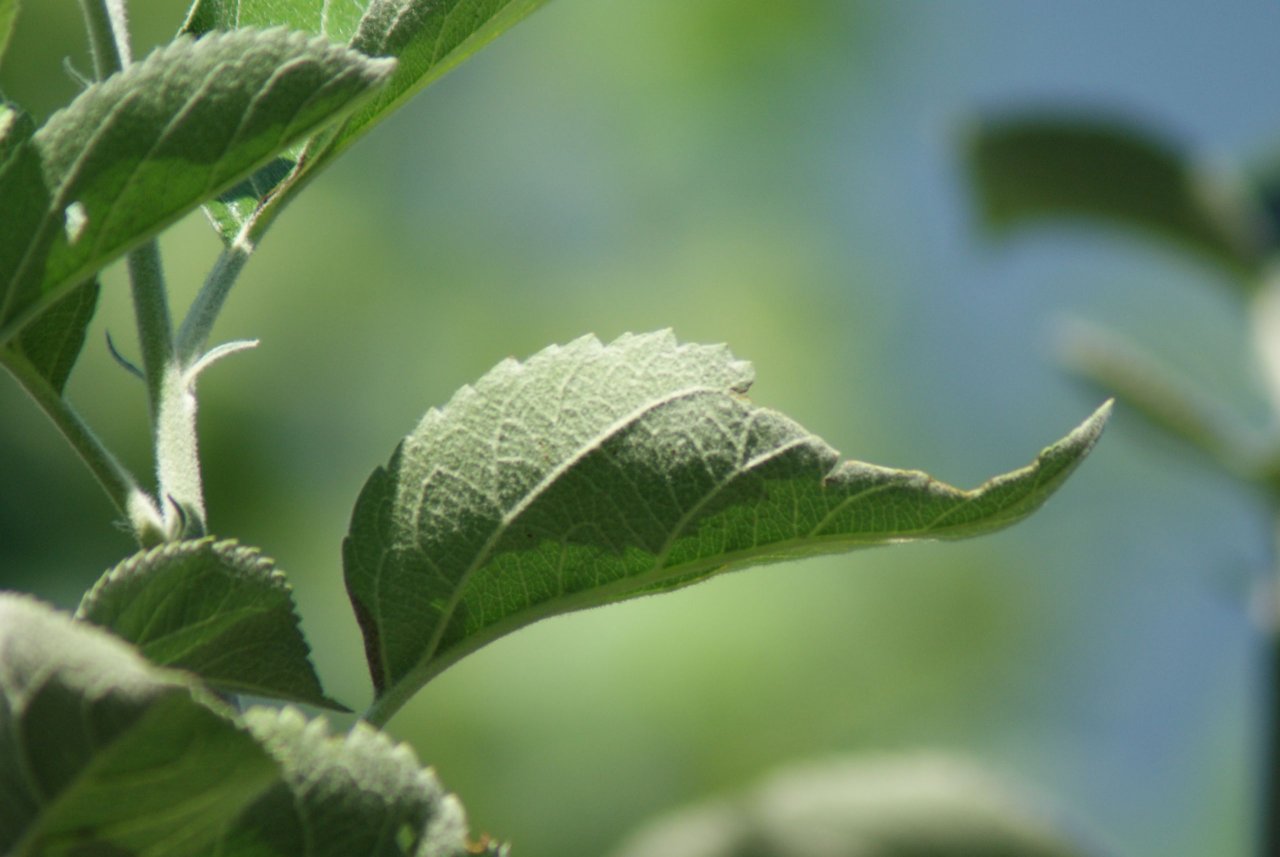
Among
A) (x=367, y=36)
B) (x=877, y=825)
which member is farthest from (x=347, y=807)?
(x=877, y=825)

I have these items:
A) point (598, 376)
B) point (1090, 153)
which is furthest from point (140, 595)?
point (1090, 153)

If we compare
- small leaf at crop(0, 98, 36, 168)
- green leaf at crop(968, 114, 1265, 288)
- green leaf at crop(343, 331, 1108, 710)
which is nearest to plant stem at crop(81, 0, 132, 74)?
small leaf at crop(0, 98, 36, 168)

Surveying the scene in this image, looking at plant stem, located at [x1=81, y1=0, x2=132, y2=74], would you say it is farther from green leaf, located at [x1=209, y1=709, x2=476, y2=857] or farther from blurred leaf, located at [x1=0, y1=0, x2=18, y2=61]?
green leaf, located at [x1=209, y1=709, x2=476, y2=857]

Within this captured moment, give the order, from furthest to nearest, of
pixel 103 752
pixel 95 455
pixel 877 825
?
pixel 877 825 < pixel 95 455 < pixel 103 752

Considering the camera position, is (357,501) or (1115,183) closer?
(357,501)

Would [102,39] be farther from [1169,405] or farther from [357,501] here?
[1169,405]
